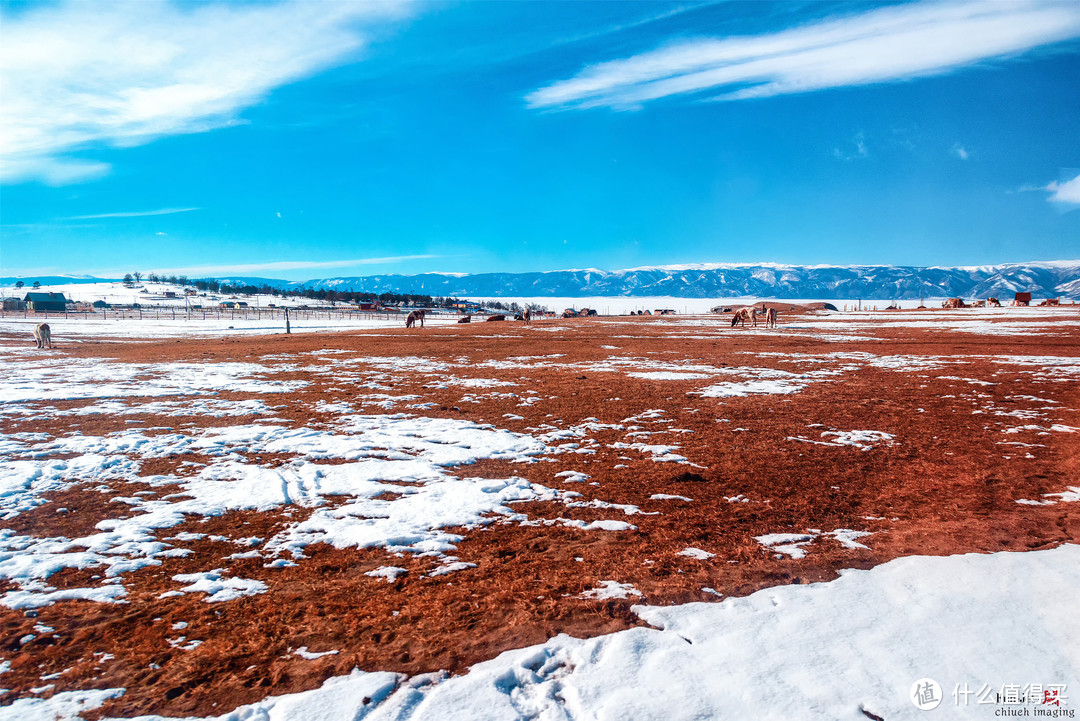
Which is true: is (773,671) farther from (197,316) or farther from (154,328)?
(197,316)

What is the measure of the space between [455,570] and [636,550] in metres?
1.53

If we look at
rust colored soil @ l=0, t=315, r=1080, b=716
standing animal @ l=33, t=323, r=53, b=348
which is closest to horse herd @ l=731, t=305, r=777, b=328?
rust colored soil @ l=0, t=315, r=1080, b=716

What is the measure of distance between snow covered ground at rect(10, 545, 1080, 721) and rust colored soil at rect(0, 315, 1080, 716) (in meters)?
0.18

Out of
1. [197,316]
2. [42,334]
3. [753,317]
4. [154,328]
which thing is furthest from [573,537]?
[197,316]

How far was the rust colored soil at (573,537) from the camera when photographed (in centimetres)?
318

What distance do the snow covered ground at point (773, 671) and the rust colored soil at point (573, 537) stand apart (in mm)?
180

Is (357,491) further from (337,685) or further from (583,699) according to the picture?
(583,699)

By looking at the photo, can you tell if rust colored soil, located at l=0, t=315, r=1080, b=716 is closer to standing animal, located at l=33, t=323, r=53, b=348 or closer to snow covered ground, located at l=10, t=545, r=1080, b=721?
snow covered ground, located at l=10, t=545, r=1080, b=721

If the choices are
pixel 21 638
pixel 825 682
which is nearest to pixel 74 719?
pixel 21 638

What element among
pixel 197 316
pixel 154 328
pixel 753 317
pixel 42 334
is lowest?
pixel 753 317

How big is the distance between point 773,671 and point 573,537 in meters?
2.14

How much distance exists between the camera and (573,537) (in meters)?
4.88

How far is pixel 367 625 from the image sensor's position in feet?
11.4

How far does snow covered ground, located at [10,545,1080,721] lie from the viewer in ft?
8.92
